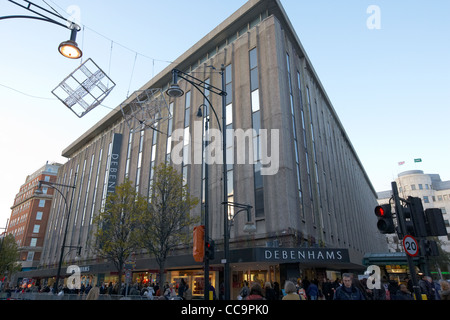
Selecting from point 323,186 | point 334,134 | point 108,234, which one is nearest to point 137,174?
point 108,234

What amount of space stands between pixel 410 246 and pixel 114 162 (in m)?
38.6

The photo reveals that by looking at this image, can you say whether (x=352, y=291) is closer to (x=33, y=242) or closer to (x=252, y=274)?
(x=252, y=274)

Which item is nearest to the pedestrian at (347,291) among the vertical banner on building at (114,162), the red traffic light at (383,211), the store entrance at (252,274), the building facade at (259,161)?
the red traffic light at (383,211)

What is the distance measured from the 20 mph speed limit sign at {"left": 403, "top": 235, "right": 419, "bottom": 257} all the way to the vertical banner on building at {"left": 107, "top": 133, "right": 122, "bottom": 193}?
1420 inches

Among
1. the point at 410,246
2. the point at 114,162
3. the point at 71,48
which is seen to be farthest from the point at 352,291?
Answer: the point at 114,162

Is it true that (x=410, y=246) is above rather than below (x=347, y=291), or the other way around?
above

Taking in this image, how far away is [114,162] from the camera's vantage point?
4022cm

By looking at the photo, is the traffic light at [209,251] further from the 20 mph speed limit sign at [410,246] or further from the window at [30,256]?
the window at [30,256]

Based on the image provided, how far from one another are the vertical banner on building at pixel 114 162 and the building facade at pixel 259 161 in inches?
5.3

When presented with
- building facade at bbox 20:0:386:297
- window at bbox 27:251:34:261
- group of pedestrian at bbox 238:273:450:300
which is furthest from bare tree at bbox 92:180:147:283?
window at bbox 27:251:34:261

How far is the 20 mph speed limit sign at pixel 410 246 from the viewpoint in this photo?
22.4 ft

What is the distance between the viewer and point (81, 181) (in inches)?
1919
